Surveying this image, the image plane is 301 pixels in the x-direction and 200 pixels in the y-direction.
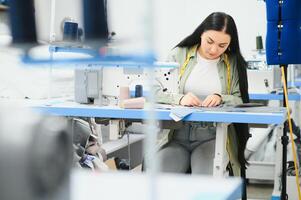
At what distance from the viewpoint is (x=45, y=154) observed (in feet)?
1.61

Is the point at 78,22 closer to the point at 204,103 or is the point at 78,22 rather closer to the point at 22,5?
the point at 22,5

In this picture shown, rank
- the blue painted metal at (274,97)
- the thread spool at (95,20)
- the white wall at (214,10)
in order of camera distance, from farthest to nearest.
A: the white wall at (214,10) < the blue painted metal at (274,97) < the thread spool at (95,20)

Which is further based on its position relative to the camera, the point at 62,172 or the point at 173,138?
the point at 173,138

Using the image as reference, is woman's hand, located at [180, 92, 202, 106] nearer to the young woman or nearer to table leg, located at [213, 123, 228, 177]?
the young woman

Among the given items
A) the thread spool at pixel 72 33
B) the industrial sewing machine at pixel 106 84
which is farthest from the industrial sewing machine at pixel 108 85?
the thread spool at pixel 72 33

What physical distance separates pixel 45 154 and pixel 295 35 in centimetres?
207

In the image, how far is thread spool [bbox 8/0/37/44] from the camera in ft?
1.77

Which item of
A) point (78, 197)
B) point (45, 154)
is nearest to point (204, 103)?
point (78, 197)

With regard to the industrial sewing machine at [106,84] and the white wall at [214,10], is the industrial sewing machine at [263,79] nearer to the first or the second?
the white wall at [214,10]

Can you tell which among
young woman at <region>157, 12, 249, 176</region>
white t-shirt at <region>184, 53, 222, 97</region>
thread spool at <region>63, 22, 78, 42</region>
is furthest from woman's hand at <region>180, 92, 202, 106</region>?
thread spool at <region>63, 22, 78, 42</region>

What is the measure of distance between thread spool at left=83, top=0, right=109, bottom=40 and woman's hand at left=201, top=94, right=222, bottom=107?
180 cm

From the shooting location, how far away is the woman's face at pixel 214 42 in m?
2.47

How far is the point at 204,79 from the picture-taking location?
2539mm

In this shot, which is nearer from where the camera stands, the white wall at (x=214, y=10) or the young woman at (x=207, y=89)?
the young woman at (x=207, y=89)
